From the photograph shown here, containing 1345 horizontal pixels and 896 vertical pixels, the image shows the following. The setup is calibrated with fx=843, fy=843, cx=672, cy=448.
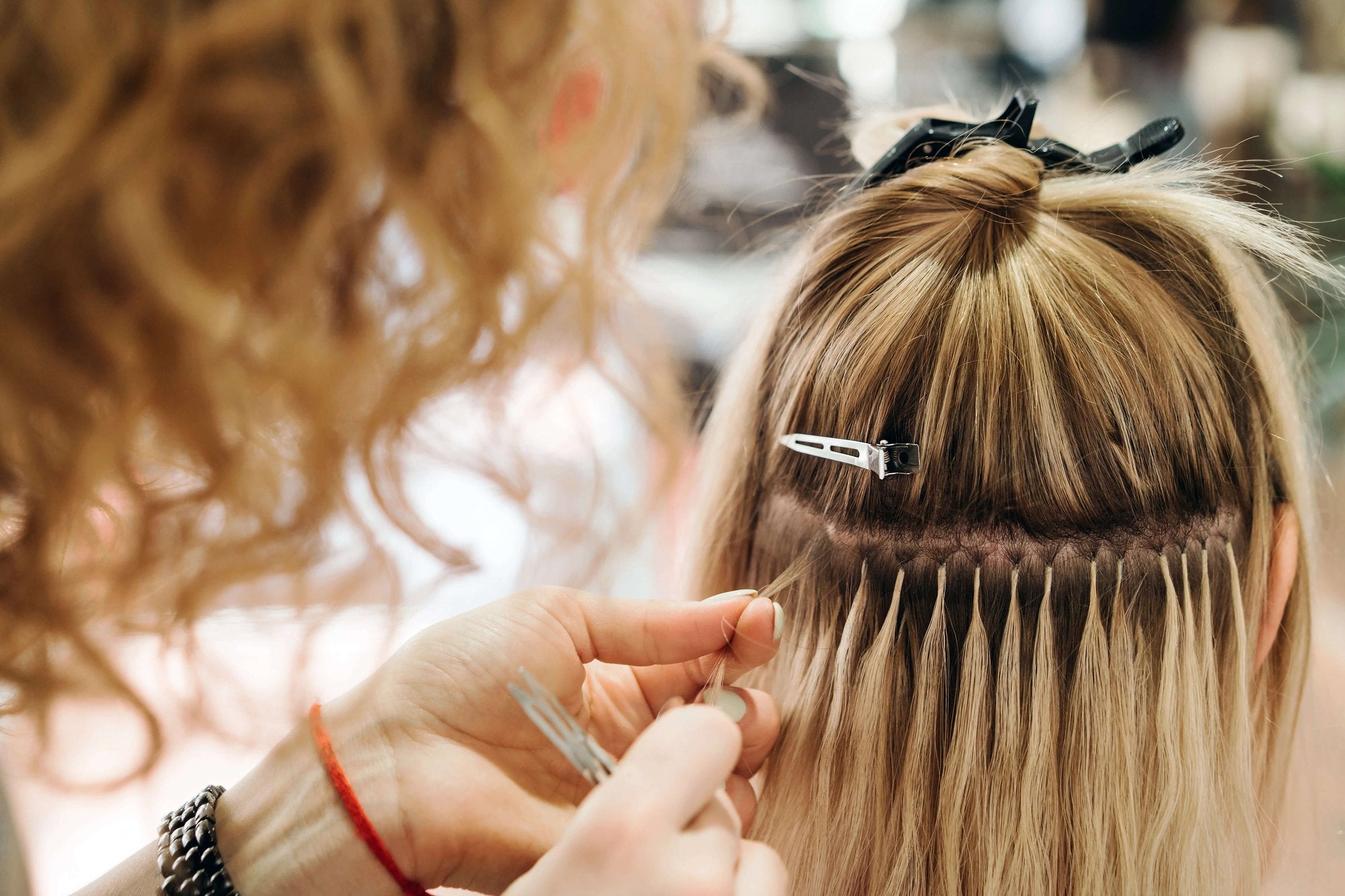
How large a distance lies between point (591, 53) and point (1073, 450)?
0.46 meters

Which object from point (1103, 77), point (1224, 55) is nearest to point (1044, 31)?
point (1103, 77)

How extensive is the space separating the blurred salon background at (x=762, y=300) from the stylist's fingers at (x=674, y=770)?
0.69 feet

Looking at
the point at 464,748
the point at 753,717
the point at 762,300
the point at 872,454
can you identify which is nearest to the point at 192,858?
the point at 464,748

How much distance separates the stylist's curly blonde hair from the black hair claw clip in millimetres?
251

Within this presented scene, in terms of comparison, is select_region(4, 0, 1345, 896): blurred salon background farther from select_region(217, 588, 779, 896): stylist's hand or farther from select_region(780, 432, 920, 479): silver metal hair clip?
select_region(780, 432, 920, 479): silver metal hair clip

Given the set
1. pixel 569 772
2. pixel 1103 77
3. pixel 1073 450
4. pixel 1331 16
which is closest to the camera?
pixel 1073 450

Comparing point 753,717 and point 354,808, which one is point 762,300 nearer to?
point 753,717

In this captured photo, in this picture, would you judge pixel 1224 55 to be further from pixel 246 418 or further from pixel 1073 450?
pixel 246 418

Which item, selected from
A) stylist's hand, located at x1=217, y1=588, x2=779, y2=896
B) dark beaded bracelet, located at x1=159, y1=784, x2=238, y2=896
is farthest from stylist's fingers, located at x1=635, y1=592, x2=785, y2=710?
dark beaded bracelet, located at x1=159, y1=784, x2=238, y2=896

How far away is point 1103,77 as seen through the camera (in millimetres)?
1451

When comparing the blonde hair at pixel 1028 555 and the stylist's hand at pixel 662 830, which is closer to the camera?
the stylist's hand at pixel 662 830

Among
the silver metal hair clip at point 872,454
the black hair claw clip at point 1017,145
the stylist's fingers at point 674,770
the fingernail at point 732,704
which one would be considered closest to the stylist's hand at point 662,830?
the stylist's fingers at point 674,770

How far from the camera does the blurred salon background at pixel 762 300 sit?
2.71 feet

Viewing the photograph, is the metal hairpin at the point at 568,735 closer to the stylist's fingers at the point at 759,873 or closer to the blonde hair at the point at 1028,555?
the stylist's fingers at the point at 759,873
